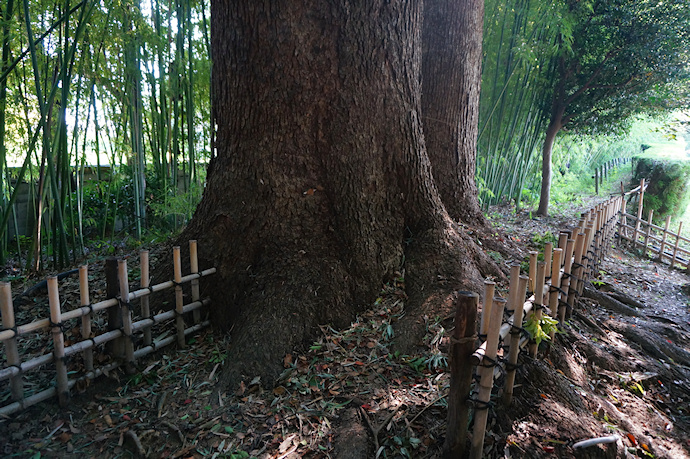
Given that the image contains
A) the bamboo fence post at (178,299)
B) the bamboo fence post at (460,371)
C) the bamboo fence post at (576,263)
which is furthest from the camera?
the bamboo fence post at (576,263)

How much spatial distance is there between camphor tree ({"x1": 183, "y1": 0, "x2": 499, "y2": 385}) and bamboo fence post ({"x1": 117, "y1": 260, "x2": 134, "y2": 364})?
54 centimetres

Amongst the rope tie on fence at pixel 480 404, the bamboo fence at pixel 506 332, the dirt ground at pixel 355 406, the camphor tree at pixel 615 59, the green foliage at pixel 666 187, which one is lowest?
the dirt ground at pixel 355 406

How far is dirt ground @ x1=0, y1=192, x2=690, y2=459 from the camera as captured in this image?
5.77 ft

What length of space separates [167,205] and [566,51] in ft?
20.9

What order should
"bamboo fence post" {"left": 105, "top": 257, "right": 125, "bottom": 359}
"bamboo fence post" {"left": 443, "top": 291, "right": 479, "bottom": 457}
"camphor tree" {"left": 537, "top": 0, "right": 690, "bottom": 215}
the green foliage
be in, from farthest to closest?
the green foliage < "camphor tree" {"left": 537, "top": 0, "right": 690, "bottom": 215} < "bamboo fence post" {"left": 105, "top": 257, "right": 125, "bottom": 359} < "bamboo fence post" {"left": 443, "top": 291, "right": 479, "bottom": 457}

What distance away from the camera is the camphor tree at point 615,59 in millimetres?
6086

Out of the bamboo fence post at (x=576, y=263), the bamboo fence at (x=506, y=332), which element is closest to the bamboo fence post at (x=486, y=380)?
the bamboo fence at (x=506, y=332)

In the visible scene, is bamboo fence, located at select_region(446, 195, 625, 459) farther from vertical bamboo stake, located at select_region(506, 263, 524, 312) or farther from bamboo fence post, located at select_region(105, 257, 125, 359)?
bamboo fence post, located at select_region(105, 257, 125, 359)

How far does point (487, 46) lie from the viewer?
5.71 m

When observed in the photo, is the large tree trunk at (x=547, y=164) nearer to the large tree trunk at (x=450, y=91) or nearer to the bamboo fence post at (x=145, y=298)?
the large tree trunk at (x=450, y=91)

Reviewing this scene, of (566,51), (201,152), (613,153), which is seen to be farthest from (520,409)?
(613,153)

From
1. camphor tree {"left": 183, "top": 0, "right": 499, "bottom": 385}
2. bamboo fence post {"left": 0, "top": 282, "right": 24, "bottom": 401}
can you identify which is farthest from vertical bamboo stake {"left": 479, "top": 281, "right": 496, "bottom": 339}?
bamboo fence post {"left": 0, "top": 282, "right": 24, "bottom": 401}

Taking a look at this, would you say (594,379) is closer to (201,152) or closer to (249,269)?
(249,269)

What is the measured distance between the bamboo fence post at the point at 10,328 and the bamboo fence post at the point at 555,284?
2.56 m
